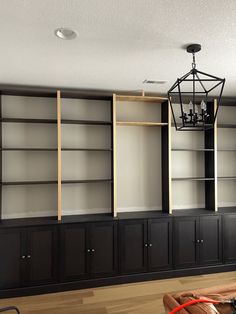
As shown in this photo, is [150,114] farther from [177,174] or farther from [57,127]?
[57,127]

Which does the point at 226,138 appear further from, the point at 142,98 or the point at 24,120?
the point at 24,120

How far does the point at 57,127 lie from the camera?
333 centimetres

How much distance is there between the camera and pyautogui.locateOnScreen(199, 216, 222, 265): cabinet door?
346 cm

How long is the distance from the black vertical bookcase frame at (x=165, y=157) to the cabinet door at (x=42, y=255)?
1650mm


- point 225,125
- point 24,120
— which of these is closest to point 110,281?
point 24,120

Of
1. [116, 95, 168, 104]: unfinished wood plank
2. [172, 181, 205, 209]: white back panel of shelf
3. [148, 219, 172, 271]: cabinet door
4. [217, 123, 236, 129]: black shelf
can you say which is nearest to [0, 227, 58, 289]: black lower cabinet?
[148, 219, 172, 271]: cabinet door

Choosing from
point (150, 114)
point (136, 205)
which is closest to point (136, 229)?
point (136, 205)

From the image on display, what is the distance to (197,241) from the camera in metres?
3.44

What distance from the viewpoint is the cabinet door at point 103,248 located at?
122 inches

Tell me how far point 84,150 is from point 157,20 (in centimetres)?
201

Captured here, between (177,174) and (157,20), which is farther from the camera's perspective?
(177,174)

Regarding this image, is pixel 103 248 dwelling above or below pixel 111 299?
above

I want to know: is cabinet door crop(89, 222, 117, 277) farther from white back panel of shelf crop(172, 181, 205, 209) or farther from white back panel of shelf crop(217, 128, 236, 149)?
white back panel of shelf crop(217, 128, 236, 149)

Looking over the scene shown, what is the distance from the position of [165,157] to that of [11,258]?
2.47m
